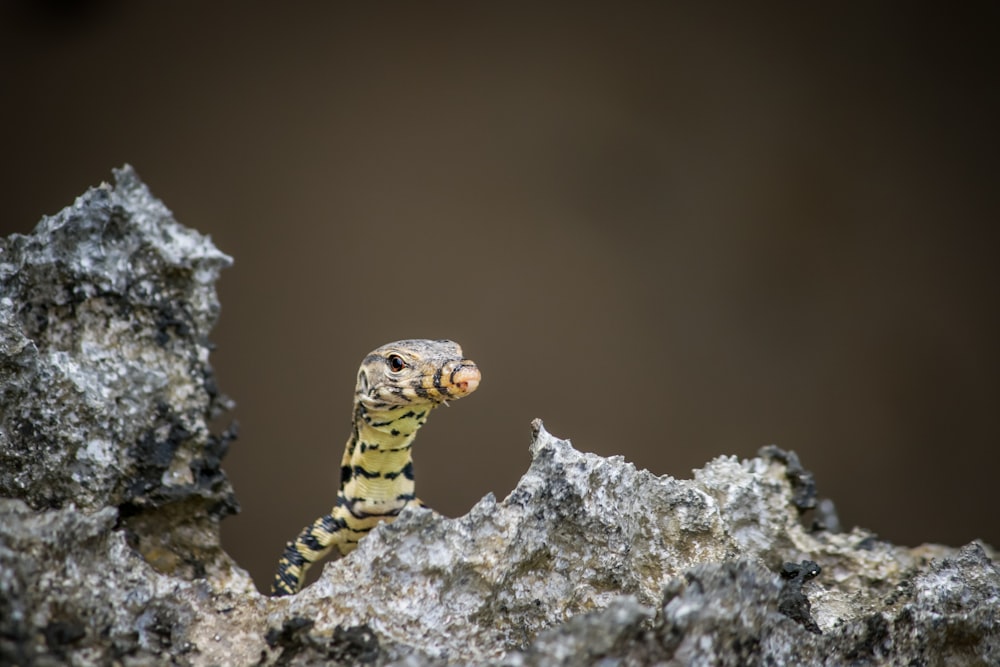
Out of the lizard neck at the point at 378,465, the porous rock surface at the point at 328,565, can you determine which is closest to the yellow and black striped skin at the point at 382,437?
the lizard neck at the point at 378,465

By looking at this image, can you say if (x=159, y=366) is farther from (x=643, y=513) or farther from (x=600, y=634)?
(x=600, y=634)

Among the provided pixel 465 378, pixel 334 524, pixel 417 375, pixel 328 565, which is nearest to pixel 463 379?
pixel 465 378

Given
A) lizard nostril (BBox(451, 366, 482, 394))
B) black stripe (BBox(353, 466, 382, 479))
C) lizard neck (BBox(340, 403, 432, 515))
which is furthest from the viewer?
black stripe (BBox(353, 466, 382, 479))

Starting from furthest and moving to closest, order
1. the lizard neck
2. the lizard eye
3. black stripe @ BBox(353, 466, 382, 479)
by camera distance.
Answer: black stripe @ BBox(353, 466, 382, 479), the lizard neck, the lizard eye

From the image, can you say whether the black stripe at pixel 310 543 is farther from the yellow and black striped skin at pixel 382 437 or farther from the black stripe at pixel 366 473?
the black stripe at pixel 366 473

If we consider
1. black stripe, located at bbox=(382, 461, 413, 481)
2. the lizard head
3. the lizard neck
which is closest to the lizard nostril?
the lizard head

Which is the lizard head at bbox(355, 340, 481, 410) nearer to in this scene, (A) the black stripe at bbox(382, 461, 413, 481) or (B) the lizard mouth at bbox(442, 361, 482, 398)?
(B) the lizard mouth at bbox(442, 361, 482, 398)

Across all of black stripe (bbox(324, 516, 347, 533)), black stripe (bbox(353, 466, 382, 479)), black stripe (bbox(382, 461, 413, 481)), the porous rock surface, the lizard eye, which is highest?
the lizard eye

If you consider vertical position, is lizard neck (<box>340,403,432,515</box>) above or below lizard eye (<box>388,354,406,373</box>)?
below
